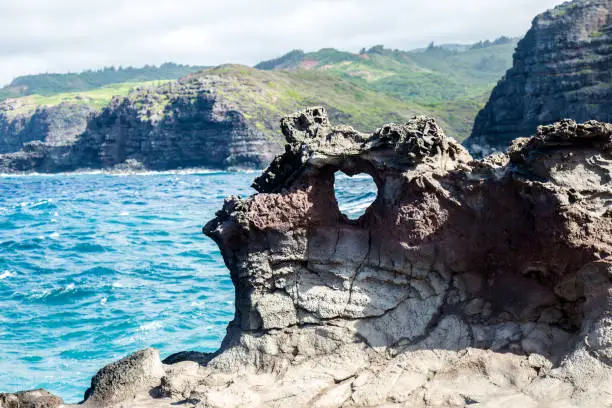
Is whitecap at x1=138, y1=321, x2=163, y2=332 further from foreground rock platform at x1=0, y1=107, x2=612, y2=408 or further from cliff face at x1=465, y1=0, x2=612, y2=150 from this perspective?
cliff face at x1=465, y1=0, x2=612, y2=150

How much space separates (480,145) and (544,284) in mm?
82804

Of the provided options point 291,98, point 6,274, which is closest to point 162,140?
point 291,98

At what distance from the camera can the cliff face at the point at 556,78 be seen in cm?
7556

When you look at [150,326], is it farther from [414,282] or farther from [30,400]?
[414,282]

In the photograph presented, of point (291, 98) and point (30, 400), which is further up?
point (291, 98)

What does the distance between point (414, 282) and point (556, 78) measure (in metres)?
77.0

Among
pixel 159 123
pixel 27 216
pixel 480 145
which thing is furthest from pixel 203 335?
pixel 159 123

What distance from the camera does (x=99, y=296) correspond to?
21.4m

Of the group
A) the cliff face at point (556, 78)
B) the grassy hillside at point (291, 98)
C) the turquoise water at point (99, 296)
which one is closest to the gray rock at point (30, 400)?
the turquoise water at point (99, 296)

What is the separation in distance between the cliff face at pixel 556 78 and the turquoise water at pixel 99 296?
47.0m

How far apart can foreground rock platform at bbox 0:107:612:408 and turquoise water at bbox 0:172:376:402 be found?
634 cm

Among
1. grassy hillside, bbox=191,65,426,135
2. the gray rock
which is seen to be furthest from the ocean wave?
the gray rock

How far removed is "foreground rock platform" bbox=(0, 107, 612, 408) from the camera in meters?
7.55

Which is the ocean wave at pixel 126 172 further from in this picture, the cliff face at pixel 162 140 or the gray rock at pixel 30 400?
the gray rock at pixel 30 400
